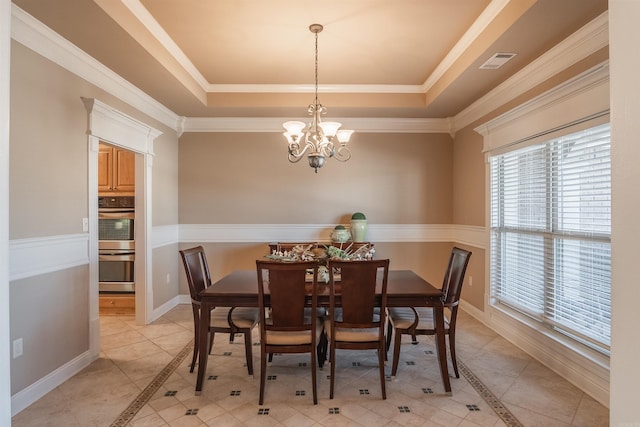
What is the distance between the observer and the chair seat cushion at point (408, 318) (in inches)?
106

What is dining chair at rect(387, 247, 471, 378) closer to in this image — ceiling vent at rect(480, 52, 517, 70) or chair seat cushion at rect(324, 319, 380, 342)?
chair seat cushion at rect(324, 319, 380, 342)

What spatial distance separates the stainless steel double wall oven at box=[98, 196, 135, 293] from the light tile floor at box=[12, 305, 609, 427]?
1.29 metres

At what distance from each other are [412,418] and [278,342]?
98 cm

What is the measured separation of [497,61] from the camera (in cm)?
305

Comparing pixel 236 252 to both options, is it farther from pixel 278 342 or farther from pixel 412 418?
pixel 412 418

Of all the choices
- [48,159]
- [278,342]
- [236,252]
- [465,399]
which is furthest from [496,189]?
[48,159]

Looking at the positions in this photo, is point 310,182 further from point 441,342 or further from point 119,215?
point 441,342

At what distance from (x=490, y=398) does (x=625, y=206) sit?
7.69 ft

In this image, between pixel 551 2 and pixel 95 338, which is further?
pixel 95 338

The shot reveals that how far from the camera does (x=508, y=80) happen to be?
11.3ft

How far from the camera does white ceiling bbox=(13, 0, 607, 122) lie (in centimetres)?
248

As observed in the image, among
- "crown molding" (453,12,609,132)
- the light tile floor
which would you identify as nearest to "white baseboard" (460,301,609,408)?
the light tile floor

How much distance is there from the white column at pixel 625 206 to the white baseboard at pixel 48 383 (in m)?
3.10

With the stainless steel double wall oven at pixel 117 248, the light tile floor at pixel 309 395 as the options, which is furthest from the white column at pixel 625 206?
the stainless steel double wall oven at pixel 117 248
